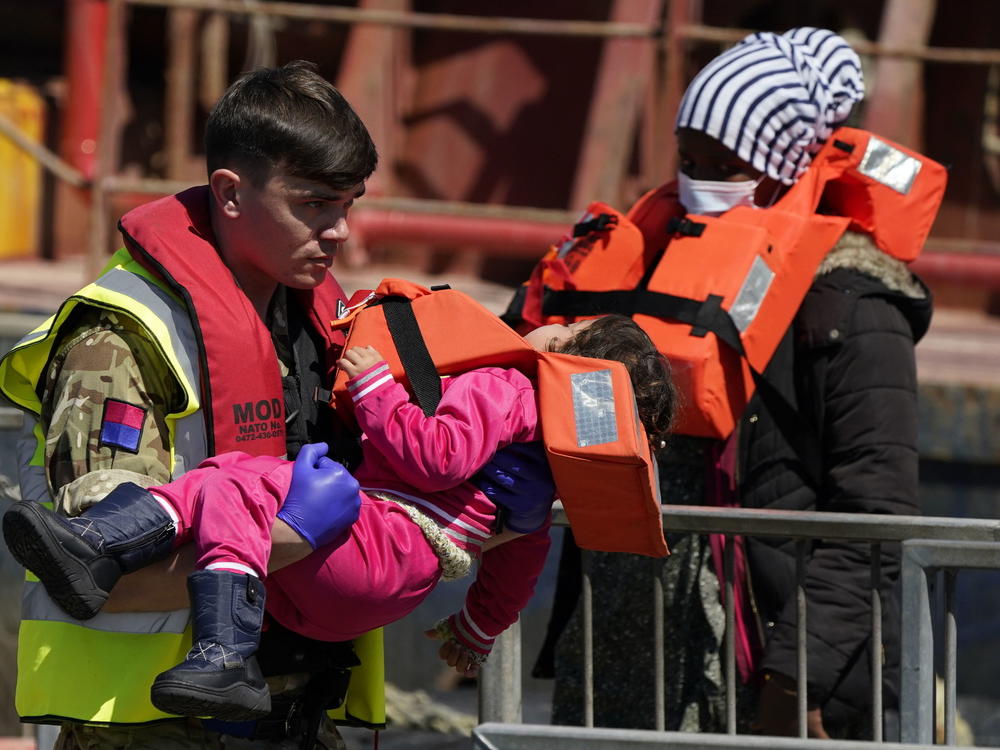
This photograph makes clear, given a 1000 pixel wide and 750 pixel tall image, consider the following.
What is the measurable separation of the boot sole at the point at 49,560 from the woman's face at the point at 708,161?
211 cm

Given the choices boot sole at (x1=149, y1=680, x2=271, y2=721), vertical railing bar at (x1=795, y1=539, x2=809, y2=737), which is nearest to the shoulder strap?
boot sole at (x1=149, y1=680, x2=271, y2=721)

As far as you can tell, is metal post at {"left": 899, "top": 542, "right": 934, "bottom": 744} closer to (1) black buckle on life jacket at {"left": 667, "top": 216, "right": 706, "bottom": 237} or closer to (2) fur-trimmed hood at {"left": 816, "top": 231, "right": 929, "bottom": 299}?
(2) fur-trimmed hood at {"left": 816, "top": 231, "right": 929, "bottom": 299}

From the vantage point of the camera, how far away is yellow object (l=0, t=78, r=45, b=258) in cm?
895

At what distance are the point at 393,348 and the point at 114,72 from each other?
4451 mm

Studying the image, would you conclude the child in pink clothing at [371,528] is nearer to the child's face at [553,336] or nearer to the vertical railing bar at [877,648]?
the child's face at [553,336]

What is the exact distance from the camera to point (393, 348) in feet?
8.77

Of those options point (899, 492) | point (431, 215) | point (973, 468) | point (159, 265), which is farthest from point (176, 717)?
point (431, 215)

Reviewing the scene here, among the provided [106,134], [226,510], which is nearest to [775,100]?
[226,510]

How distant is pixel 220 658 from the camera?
224 centimetres

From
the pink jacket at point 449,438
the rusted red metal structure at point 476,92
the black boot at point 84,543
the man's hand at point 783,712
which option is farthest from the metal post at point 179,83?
the black boot at point 84,543

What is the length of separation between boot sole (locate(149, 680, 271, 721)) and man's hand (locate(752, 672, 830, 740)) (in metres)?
1.60

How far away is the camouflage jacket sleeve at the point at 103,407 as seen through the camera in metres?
2.26

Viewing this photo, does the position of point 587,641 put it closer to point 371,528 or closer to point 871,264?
point 371,528

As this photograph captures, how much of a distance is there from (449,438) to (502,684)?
1.13m
